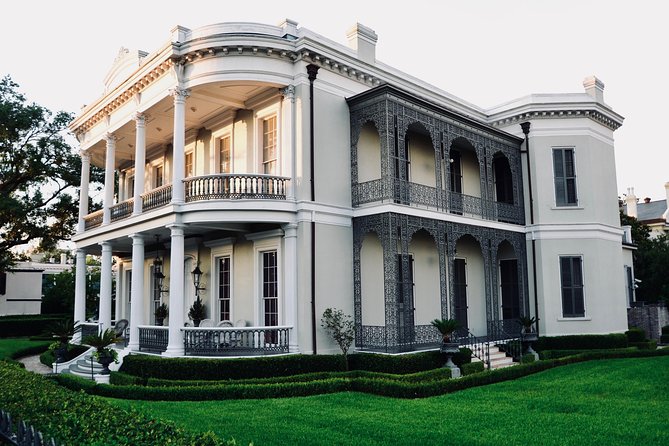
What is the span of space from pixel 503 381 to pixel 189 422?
26.4 feet

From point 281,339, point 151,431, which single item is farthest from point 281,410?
point 151,431

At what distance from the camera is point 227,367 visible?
1323cm

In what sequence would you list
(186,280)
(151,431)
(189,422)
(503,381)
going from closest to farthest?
(151,431) → (189,422) → (503,381) → (186,280)

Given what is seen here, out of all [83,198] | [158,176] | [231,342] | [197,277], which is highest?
[158,176]

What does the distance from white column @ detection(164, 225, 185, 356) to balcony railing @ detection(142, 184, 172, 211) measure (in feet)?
Answer: 4.66

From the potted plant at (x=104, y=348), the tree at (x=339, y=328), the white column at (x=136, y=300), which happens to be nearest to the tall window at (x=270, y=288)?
the tree at (x=339, y=328)

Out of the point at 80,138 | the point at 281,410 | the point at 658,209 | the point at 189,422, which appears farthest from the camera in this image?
the point at 658,209

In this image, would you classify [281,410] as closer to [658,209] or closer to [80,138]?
[80,138]

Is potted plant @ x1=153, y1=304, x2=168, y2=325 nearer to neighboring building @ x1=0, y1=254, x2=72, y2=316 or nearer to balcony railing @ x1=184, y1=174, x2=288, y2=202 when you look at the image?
balcony railing @ x1=184, y1=174, x2=288, y2=202

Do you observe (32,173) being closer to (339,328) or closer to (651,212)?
(339,328)

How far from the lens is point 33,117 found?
2736 cm

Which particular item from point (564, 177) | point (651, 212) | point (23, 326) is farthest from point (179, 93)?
point (651, 212)

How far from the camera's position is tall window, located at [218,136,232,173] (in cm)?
1806

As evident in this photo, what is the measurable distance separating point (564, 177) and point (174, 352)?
1500cm
